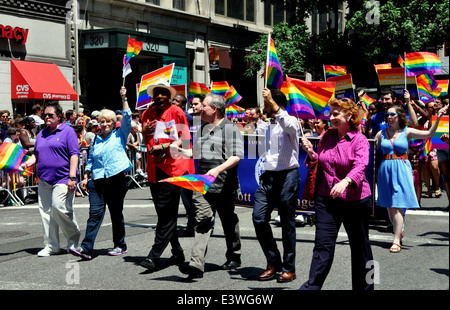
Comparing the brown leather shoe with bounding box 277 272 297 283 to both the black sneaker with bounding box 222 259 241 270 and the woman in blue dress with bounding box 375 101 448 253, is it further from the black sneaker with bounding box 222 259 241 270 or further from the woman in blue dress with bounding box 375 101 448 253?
the woman in blue dress with bounding box 375 101 448 253

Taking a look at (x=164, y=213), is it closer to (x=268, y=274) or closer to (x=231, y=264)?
(x=231, y=264)

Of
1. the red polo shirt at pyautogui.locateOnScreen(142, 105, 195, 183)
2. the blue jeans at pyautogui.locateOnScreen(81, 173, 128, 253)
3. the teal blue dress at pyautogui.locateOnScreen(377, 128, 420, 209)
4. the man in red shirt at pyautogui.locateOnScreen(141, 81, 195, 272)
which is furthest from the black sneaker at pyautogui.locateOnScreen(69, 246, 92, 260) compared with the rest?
the teal blue dress at pyautogui.locateOnScreen(377, 128, 420, 209)

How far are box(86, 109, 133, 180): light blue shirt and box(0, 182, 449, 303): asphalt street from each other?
1.04 m

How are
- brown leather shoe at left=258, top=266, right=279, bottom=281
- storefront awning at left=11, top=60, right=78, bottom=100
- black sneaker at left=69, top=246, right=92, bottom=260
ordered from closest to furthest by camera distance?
brown leather shoe at left=258, top=266, right=279, bottom=281 → black sneaker at left=69, top=246, right=92, bottom=260 → storefront awning at left=11, top=60, right=78, bottom=100

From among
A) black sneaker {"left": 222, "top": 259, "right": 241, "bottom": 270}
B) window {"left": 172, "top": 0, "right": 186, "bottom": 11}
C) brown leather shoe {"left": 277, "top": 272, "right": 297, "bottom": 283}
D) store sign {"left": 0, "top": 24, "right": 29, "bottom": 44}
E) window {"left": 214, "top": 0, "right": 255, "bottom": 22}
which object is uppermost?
window {"left": 214, "top": 0, "right": 255, "bottom": 22}

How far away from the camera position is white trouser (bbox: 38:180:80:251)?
7926 millimetres

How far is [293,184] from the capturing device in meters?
6.58

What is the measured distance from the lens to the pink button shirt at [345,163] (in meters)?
5.18

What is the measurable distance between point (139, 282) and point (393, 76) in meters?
7.93

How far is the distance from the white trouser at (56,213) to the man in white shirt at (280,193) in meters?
2.65

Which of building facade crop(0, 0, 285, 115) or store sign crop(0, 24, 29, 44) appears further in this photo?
building facade crop(0, 0, 285, 115)
